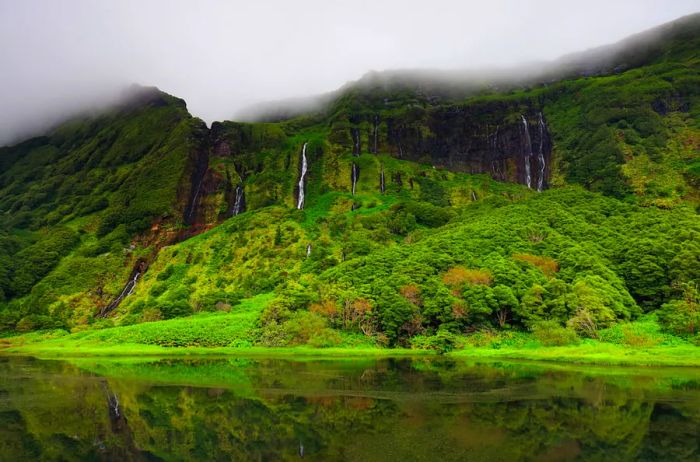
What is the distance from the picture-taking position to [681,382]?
136ft

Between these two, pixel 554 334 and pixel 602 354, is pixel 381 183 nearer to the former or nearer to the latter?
pixel 554 334

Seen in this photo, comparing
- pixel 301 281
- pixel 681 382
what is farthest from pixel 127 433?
pixel 301 281

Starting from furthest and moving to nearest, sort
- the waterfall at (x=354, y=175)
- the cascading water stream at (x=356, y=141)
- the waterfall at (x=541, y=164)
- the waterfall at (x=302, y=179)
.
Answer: the cascading water stream at (x=356, y=141) → the waterfall at (x=541, y=164) → the waterfall at (x=354, y=175) → the waterfall at (x=302, y=179)

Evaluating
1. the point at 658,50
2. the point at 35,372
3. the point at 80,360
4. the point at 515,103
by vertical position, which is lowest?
the point at 80,360

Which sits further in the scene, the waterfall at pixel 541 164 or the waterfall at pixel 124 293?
the waterfall at pixel 541 164

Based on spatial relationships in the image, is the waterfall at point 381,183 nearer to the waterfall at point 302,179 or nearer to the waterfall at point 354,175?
the waterfall at point 354,175

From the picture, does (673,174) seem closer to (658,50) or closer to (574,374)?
(658,50)

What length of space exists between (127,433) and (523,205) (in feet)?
323

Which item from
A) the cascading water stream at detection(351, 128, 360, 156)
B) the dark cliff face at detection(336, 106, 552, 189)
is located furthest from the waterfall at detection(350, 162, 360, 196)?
the cascading water stream at detection(351, 128, 360, 156)

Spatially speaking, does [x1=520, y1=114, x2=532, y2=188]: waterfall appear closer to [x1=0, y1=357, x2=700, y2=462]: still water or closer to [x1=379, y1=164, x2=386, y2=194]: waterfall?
[x1=379, y1=164, x2=386, y2=194]: waterfall

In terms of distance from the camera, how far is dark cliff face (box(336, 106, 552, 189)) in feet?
574

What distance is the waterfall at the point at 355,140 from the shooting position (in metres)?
191

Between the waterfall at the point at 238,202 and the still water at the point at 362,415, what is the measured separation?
117496 millimetres

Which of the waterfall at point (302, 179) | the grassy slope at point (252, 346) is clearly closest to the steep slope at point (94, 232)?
the grassy slope at point (252, 346)
